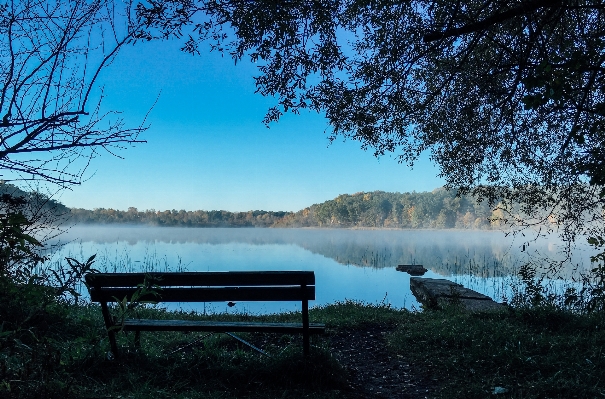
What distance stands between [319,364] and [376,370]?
→ 0.91 m

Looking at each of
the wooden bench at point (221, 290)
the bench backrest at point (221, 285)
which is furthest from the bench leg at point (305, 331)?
the bench backrest at point (221, 285)

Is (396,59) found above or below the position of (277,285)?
above

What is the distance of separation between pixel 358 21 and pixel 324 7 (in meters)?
1.44

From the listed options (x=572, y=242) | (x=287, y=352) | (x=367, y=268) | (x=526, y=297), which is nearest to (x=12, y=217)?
(x=287, y=352)

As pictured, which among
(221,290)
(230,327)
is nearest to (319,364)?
(230,327)

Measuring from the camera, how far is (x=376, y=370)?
157 inches

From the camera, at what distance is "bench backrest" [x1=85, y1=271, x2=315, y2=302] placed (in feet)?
11.0

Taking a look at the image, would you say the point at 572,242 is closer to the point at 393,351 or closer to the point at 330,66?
the point at 393,351

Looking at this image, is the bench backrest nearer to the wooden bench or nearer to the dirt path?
the wooden bench

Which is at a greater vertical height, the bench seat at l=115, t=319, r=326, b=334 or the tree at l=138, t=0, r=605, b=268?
the tree at l=138, t=0, r=605, b=268

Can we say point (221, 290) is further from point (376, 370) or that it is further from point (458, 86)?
point (458, 86)

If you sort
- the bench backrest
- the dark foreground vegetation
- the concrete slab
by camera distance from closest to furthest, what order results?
1. the dark foreground vegetation
2. the bench backrest
3. the concrete slab

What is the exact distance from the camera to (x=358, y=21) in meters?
5.99

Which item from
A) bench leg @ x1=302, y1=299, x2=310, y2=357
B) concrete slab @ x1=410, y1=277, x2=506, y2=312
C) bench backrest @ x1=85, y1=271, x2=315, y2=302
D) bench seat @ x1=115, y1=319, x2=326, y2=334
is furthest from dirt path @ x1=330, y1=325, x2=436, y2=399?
concrete slab @ x1=410, y1=277, x2=506, y2=312
